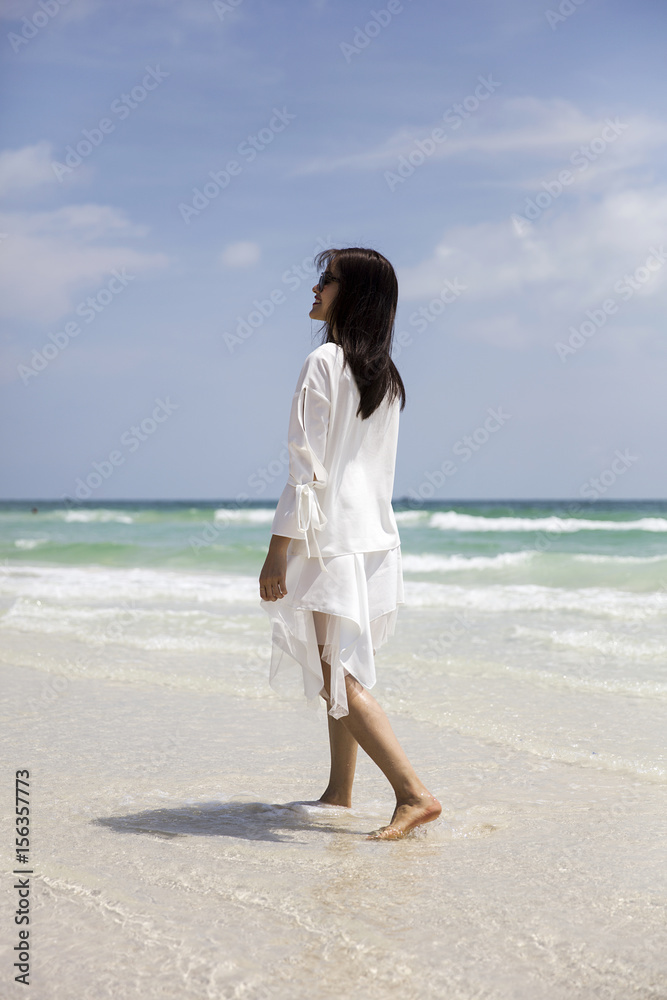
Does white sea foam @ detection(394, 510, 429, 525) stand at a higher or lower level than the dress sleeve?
lower

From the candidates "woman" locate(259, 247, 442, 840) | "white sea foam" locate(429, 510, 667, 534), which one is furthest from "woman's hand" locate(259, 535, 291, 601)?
"white sea foam" locate(429, 510, 667, 534)

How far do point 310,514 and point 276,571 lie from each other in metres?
0.21

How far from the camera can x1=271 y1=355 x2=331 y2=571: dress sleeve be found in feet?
8.81

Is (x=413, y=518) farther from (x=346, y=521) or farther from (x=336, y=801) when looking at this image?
(x=346, y=521)

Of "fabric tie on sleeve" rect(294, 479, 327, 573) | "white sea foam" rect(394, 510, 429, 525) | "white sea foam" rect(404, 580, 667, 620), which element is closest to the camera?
"fabric tie on sleeve" rect(294, 479, 327, 573)

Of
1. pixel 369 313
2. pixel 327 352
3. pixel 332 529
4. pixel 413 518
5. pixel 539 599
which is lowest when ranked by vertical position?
pixel 413 518

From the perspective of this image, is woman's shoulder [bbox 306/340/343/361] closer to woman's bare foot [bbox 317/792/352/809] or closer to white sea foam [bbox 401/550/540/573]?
woman's bare foot [bbox 317/792/352/809]

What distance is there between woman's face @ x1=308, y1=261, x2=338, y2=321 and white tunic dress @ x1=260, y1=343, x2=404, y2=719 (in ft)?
0.66

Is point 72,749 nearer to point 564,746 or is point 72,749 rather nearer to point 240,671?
point 240,671

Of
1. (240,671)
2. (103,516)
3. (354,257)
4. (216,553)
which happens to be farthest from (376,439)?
(103,516)

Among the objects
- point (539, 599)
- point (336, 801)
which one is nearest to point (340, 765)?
point (336, 801)

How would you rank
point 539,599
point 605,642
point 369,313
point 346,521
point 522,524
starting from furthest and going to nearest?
point 522,524, point 539,599, point 605,642, point 369,313, point 346,521

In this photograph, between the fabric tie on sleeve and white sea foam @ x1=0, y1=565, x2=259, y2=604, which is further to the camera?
white sea foam @ x1=0, y1=565, x2=259, y2=604

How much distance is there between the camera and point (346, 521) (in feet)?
9.16
